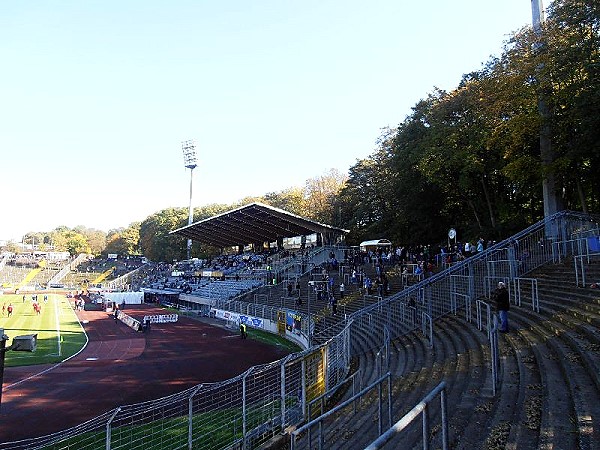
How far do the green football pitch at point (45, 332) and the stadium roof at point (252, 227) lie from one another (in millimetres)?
19614

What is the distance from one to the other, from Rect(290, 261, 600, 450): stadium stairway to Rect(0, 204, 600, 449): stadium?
0.11 feet

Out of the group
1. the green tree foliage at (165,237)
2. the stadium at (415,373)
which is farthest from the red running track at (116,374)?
the green tree foliage at (165,237)

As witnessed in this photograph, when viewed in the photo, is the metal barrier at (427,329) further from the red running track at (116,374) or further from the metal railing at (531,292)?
the red running track at (116,374)

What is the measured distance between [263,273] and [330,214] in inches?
847

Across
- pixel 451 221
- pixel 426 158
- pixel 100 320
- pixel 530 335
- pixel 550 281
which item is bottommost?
pixel 100 320

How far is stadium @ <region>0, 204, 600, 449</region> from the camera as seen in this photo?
6.25 m

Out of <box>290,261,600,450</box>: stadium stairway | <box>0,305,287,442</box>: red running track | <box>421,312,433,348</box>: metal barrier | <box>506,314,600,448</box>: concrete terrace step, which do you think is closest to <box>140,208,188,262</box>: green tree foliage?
<box>0,305,287,442</box>: red running track

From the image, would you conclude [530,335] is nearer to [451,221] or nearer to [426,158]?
[426,158]

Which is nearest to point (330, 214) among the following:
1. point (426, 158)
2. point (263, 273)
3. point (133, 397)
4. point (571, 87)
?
point (263, 273)

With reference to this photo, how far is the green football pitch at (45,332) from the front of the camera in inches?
990

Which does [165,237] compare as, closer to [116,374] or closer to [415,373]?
[116,374]

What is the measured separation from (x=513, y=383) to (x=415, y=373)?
3374 millimetres

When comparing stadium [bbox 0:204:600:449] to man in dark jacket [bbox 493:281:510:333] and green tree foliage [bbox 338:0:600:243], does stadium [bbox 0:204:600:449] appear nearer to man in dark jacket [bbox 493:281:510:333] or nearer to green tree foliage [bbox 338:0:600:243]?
man in dark jacket [bbox 493:281:510:333]

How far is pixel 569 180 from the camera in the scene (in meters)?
27.9
